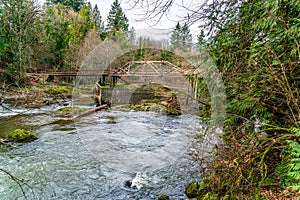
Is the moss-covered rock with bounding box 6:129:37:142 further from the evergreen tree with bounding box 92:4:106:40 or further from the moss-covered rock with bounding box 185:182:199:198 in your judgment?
the evergreen tree with bounding box 92:4:106:40

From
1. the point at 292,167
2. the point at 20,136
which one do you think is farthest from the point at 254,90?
the point at 20,136

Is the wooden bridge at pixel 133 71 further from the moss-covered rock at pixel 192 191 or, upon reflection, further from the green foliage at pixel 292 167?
the green foliage at pixel 292 167

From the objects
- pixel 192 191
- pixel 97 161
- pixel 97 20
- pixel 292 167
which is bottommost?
pixel 97 161

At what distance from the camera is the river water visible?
442cm

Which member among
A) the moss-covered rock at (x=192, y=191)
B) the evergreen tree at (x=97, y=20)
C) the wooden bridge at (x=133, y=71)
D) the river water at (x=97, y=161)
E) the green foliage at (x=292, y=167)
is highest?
the evergreen tree at (x=97, y=20)

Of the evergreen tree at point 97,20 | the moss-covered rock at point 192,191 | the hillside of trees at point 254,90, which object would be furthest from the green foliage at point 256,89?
the evergreen tree at point 97,20

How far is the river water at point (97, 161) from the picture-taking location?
442 centimetres

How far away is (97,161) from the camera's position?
5.95 m

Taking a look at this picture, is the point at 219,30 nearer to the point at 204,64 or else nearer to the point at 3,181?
the point at 204,64

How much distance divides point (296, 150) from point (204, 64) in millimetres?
1855

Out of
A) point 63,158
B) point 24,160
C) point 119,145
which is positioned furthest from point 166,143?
point 24,160

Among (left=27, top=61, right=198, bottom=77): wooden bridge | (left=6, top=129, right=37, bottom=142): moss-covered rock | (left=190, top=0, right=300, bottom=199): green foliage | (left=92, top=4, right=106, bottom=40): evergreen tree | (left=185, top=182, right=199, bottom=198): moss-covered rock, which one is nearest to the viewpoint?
(left=190, top=0, right=300, bottom=199): green foliage

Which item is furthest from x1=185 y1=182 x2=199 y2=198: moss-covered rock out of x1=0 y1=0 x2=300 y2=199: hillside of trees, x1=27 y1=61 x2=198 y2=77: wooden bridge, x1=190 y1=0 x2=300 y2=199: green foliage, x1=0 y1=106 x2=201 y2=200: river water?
x1=27 y1=61 x2=198 y2=77: wooden bridge

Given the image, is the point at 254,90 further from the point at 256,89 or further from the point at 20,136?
the point at 20,136
